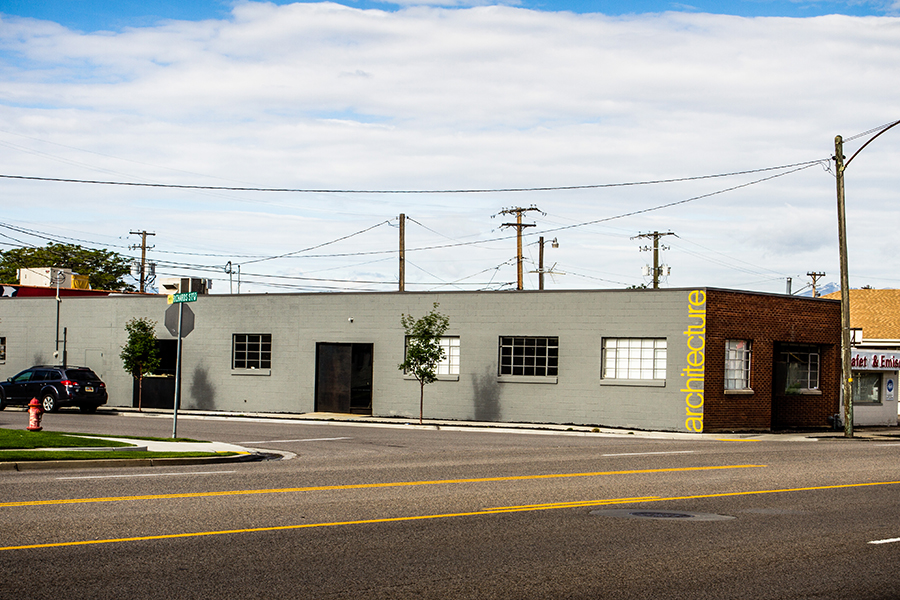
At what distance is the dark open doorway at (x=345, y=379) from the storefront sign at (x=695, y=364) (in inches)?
428

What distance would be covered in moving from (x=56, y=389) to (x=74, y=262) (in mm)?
46993

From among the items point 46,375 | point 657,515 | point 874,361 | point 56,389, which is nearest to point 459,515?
point 657,515

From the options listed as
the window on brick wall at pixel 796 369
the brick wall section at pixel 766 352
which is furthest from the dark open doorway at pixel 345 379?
the window on brick wall at pixel 796 369

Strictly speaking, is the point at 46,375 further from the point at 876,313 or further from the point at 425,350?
the point at 876,313

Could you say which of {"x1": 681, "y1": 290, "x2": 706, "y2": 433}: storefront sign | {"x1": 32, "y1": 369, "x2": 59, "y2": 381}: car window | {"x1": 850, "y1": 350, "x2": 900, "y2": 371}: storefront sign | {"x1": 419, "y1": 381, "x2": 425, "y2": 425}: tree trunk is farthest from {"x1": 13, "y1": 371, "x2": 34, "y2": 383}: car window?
{"x1": 850, "y1": 350, "x2": 900, "y2": 371}: storefront sign

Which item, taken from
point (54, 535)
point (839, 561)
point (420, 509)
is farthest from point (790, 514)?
point (54, 535)

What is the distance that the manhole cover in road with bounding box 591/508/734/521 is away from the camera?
11.4 m

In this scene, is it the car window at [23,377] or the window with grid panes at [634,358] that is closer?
the window with grid panes at [634,358]

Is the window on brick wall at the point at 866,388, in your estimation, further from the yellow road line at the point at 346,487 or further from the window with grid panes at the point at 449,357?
the yellow road line at the point at 346,487

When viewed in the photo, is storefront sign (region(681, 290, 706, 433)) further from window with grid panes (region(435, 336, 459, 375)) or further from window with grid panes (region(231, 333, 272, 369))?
window with grid panes (region(231, 333, 272, 369))

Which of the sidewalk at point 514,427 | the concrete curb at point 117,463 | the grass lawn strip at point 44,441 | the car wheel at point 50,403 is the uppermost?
the grass lawn strip at point 44,441

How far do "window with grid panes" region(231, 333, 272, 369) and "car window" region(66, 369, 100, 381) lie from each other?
494 centimetres

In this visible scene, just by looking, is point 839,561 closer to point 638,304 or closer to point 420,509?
point 420,509

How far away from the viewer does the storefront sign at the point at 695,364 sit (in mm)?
29359
